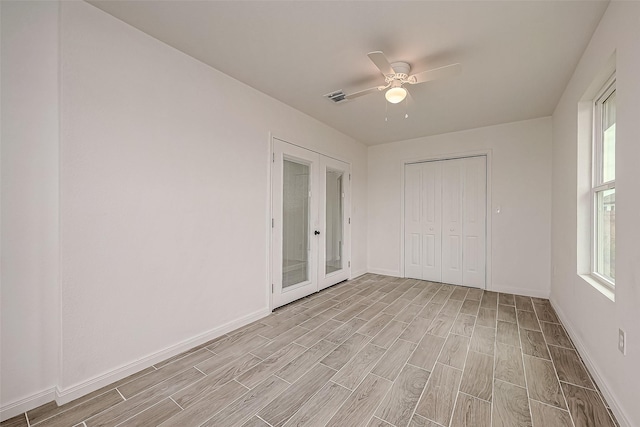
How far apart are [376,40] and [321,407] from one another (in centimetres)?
270

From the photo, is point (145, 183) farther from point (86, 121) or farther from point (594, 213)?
point (594, 213)

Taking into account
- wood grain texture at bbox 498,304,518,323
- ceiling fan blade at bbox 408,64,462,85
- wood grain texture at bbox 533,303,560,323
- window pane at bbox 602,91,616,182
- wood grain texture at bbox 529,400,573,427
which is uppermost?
ceiling fan blade at bbox 408,64,462,85

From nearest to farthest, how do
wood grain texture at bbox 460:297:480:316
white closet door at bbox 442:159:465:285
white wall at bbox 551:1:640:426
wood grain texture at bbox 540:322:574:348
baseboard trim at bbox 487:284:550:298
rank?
1. white wall at bbox 551:1:640:426
2. wood grain texture at bbox 540:322:574:348
3. wood grain texture at bbox 460:297:480:316
4. baseboard trim at bbox 487:284:550:298
5. white closet door at bbox 442:159:465:285

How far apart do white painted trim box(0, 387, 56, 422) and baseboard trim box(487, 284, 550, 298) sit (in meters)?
5.03

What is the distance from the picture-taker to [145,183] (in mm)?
2070

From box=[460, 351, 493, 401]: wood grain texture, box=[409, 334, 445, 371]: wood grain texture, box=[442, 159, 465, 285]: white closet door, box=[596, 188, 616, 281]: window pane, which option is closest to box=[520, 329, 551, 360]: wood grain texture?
box=[460, 351, 493, 401]: wood grain texture

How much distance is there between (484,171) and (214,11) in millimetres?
4183

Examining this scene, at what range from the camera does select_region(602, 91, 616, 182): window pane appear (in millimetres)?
2066

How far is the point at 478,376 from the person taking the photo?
6.49ft

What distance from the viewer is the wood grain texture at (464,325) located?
2699 millimetres

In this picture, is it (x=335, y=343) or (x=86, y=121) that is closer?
(x=86, y=121)

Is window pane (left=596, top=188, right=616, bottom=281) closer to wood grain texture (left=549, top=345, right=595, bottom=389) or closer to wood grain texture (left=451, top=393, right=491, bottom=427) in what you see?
wood grain texture (left=549, top=345, right=595, bottom=389)

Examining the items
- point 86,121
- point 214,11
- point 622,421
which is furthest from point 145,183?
point 622,421

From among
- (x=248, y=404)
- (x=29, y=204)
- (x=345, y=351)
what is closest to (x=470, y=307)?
(x=345, y=351)
